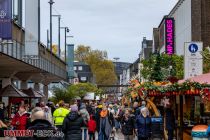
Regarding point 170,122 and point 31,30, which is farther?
point 31,30

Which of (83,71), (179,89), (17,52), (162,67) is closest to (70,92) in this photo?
(162,67)

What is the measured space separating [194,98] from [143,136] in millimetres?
3920

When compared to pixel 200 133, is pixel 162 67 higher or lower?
higher

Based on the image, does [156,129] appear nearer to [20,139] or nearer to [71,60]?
[20,139]

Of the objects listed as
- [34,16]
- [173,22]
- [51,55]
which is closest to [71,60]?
[173,22]

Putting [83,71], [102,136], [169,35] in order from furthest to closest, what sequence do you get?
[83,71] < [169,35] < [102,136]

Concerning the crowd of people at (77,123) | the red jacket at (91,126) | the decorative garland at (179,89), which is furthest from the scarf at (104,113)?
the red jacket at (91,126)

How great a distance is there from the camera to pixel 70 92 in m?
56.8

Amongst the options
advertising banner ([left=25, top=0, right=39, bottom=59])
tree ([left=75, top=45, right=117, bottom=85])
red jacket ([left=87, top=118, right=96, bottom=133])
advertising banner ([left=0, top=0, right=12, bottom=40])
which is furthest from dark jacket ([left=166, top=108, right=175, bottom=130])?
tree ([left=75, top=45, right=117, bottom=85])

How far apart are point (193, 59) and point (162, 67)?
16457mm

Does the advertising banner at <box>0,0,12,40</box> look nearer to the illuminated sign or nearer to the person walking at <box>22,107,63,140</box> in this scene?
the person walking at <box>22,107,63,140</box>

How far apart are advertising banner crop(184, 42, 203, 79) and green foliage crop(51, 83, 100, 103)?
855 inches

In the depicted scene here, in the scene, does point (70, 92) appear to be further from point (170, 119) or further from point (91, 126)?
point (170, 119)

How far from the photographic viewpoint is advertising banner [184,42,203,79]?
2655 centimetres
